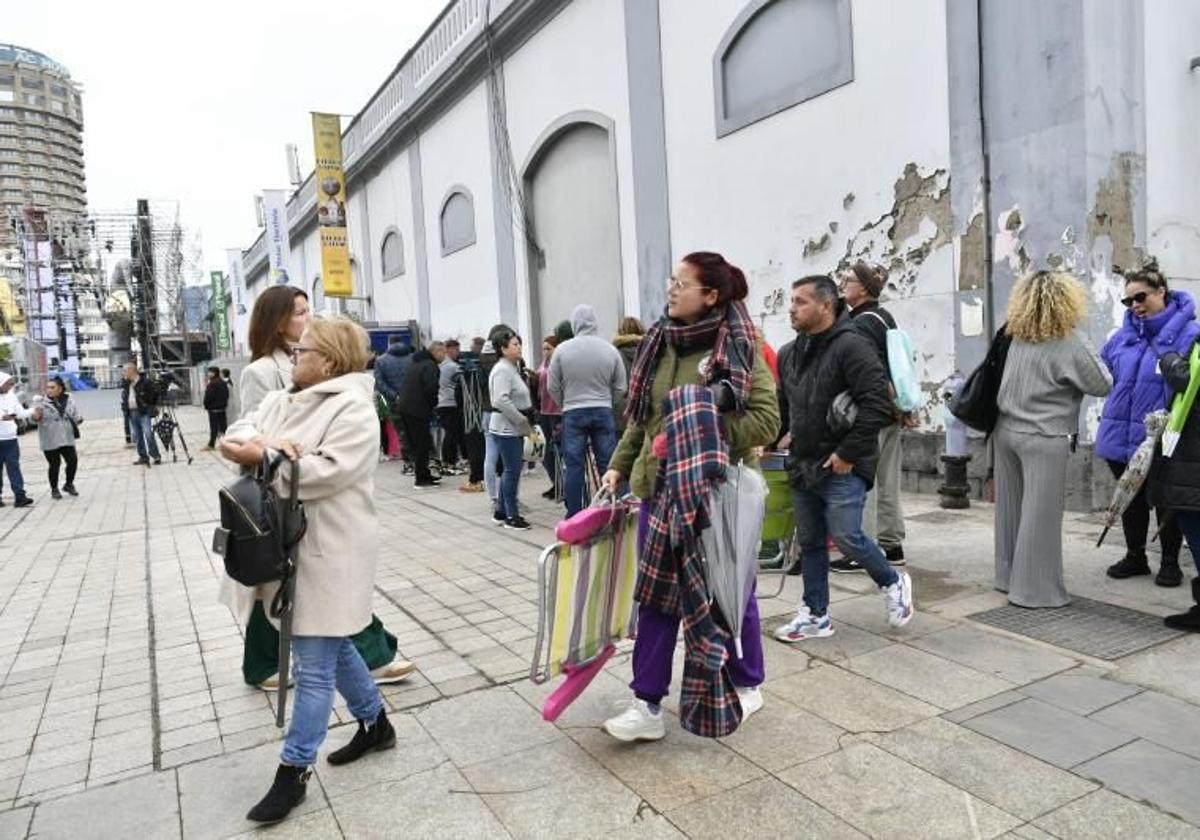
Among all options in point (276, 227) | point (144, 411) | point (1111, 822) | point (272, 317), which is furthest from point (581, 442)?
point (276, 227)

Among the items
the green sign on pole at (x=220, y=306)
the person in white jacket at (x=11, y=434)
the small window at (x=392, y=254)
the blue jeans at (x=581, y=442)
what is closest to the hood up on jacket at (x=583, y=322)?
the blue jeans at (x=581, y=442)

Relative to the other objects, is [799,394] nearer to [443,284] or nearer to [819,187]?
[819,187]

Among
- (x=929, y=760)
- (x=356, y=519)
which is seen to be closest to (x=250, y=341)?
(x=356, y=519)

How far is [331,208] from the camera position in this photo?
62.8ft

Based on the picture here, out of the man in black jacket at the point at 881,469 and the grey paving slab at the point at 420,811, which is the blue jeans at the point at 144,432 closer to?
the man in black jacket at the point at 881,469

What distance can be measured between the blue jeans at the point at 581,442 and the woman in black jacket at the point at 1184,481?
3.77 meters

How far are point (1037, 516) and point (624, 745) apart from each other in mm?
2578

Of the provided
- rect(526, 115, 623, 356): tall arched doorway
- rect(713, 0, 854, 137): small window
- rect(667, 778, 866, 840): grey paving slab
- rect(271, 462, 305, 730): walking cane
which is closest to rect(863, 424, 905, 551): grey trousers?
rect(667, 778, 866, 840): grey paving slab

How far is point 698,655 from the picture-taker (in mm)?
2959

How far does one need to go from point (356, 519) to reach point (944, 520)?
531 cm

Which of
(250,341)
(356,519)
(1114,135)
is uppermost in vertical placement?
(1114,135)

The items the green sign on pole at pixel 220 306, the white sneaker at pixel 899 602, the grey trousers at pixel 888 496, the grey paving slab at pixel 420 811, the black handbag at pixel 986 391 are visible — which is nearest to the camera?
the grey paving slab at pixel 420 811

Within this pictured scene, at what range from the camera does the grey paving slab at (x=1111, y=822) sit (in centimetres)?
246

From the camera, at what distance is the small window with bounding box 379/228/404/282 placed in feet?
69.8
